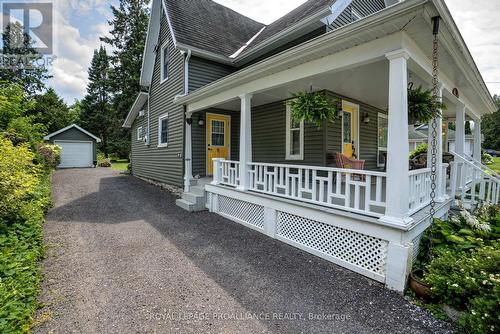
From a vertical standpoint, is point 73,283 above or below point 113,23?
below

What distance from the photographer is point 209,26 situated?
9.62 metres

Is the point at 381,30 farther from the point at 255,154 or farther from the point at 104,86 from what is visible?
the point at 104,86

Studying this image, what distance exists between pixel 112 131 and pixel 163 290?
30.1 meters

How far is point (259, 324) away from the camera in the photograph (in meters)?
2.45

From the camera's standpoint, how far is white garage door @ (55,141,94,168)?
19.2 m

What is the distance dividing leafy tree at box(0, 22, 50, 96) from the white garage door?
12044 millimetres

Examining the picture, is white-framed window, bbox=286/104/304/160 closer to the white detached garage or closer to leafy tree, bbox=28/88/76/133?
the white detached garage

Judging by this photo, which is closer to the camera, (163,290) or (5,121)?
(163,290)

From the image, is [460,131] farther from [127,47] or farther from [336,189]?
[127,47]

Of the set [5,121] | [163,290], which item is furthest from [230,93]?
[5,121]

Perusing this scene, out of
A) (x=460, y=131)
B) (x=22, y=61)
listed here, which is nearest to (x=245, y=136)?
(x=460, y=131)

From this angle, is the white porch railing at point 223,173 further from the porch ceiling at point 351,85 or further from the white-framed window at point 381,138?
the white-framed window at point 381,138

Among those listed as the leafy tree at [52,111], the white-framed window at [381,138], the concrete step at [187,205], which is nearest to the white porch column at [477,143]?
the white-framed window at [381,138]

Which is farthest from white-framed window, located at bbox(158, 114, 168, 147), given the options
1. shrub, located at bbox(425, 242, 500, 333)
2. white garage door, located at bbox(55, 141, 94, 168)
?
white garage door, located at bbox(55, 141, 94, 168)
